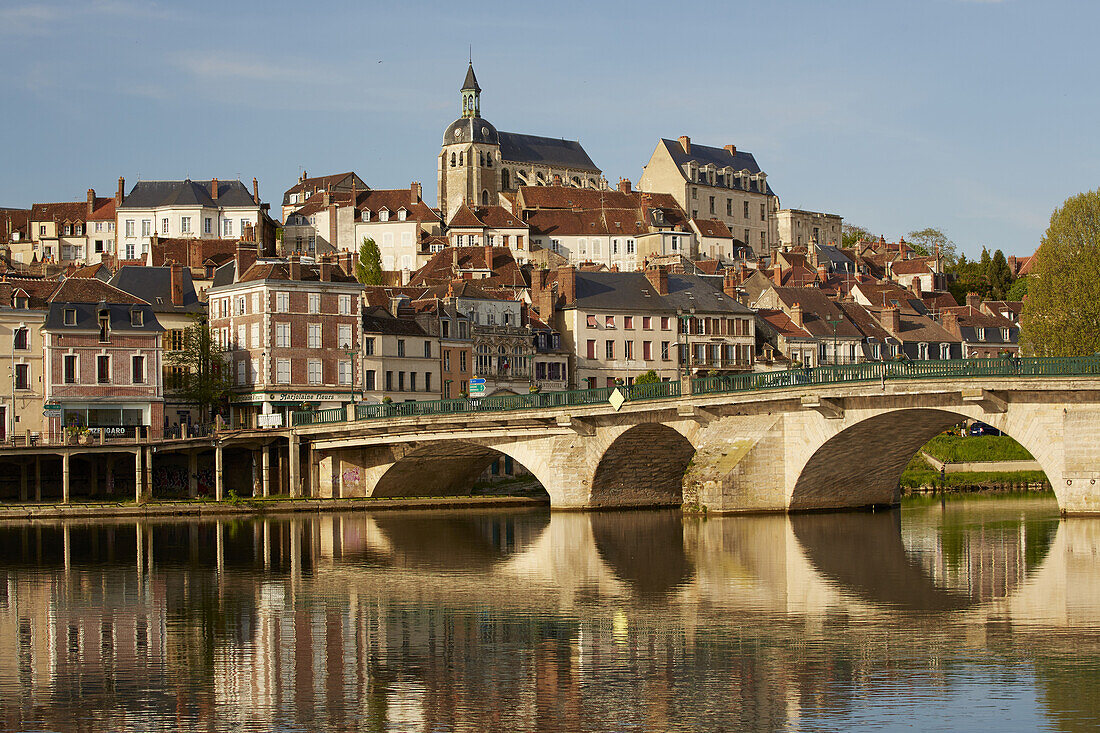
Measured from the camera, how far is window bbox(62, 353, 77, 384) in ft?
237

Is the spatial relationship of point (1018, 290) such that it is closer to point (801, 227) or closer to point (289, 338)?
point (801, 227)

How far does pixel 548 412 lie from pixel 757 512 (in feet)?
34.2

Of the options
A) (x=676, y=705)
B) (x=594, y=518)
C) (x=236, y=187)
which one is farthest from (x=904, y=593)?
(x=236, y=187)

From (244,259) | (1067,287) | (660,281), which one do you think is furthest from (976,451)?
(244,259)

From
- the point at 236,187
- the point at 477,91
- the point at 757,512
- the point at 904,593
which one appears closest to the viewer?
the point at 904,593

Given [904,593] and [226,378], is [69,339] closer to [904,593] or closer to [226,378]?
[226,378]

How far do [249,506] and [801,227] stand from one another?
108 metres

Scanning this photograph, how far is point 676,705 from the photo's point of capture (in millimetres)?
22062

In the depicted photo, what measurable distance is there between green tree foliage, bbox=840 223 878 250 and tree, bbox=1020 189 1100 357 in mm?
98509

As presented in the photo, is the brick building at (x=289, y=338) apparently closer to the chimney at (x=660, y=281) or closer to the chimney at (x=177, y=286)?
the chimney at (x=177, y=286)

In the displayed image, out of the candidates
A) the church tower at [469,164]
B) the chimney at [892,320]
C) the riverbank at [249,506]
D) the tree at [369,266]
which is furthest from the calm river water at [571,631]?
the church tower at [469,164]

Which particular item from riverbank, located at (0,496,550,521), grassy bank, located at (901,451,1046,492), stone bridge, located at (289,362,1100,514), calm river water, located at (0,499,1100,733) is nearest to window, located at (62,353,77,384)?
riverbank, located at (0,496,550,521)

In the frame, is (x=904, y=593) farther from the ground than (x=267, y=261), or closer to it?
closer to it

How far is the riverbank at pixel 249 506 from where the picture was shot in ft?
210
